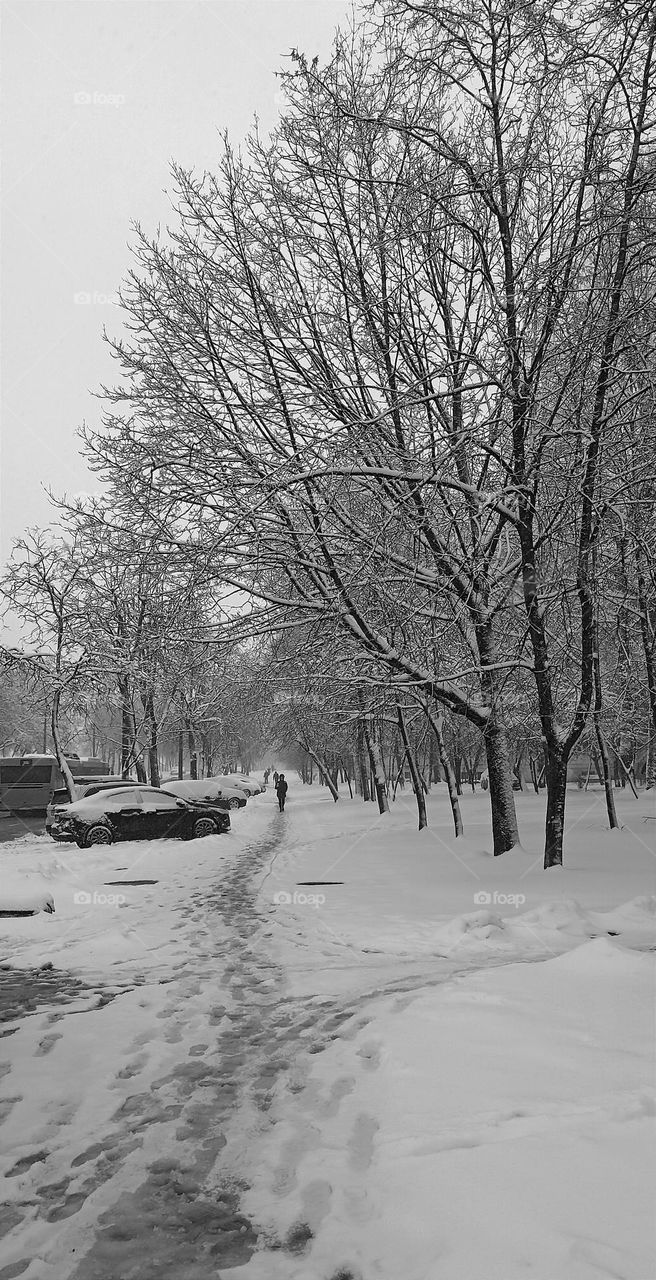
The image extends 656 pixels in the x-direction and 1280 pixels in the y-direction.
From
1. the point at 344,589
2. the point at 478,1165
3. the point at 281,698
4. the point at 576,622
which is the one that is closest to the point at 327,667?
the point at 344,589

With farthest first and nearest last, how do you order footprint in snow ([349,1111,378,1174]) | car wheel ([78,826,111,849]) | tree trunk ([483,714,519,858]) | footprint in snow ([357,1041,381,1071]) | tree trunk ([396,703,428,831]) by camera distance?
car wheel ([78,826,111,849]) → tree trunk ([396,703,428,831]) → tree trunk ([483,714,519,858]) → footprint in snow ([357,1041,381,1071]) → footprint in snow ([349,1111,378,1174])

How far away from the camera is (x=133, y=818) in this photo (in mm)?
18812

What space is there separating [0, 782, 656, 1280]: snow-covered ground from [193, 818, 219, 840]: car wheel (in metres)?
11.3

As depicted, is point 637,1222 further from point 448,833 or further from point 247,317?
point 448,833

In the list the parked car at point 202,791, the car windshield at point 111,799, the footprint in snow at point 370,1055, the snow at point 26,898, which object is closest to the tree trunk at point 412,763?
the car windshield at point 111,799

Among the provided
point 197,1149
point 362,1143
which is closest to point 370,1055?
point 362,1143

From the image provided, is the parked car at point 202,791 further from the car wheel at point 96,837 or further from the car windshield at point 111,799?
the car wheel at point 96,837

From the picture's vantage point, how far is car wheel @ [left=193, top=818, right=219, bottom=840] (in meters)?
19.9

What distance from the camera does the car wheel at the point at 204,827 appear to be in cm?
1986

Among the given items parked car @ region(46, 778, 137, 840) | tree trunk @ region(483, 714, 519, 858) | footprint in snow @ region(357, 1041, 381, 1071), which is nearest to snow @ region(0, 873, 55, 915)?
footprint in snow @ region(357, 1041, 381, 1071)

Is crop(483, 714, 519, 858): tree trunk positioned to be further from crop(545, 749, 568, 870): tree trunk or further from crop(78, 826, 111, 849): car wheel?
crop(78, 826, 111, 849): car wheel

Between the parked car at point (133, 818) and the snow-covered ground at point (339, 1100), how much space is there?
9.81 meters

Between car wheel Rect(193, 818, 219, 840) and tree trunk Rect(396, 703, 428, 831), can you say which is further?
car wheel Rect(193, 818, 219, 840)

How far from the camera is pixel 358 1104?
152 inches
